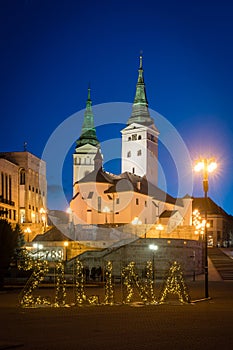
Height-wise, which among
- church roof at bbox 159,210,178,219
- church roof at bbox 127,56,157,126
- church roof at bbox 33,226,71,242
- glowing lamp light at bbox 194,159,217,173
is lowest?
church roof at bbox 33,226,71,242

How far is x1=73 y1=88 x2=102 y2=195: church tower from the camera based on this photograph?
121m

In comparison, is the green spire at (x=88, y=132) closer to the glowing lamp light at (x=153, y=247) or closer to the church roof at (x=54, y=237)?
the church roof at (x=54, y=237)

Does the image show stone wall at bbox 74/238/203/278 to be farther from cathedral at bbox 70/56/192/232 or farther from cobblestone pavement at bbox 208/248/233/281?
cathedral at bbox 70/56/192/232

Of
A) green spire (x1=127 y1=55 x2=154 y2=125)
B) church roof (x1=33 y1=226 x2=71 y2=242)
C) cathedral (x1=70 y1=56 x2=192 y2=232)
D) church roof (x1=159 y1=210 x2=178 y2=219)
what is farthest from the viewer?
green spire (x1=127 y1=55 x2=154 y2=125)

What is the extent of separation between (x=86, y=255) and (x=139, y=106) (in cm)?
7427

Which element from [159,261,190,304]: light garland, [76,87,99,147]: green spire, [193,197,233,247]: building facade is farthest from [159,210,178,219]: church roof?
[159,261,190,304]: light garland

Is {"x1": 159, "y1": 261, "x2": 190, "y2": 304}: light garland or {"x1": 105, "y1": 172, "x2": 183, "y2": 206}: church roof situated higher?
{"x1": 105, "y1": 172, "x2": 183, "y2": 206}: church roof

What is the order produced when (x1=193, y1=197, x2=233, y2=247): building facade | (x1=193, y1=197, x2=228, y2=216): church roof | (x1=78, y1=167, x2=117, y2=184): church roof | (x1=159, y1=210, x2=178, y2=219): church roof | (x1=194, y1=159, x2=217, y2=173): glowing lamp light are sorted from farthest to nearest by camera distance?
(x1=193, y1=197, x2=228, y2=216): church roof
(x1=193, y1=197, x2=233, y2=247): building facade
(x1=159, y1=210, x2=178, y2=219): church roof
(x1=78, y1=167, x2=117, y2=184): church roof
(x1=194, y1=159, x2=217, y2=173): glowing lamp light

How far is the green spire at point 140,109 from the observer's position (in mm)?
120562

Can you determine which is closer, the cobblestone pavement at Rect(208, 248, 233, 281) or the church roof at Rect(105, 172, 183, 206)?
the cobblestone pavement at Rect(208, 248, 233, 281)

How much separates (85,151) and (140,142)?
12.8m

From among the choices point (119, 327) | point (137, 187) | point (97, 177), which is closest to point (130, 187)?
point (137, 187)

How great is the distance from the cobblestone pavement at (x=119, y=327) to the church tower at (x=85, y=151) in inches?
3934

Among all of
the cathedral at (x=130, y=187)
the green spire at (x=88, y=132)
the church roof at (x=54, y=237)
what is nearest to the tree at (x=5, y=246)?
the church roof at (x=54, y=237)
